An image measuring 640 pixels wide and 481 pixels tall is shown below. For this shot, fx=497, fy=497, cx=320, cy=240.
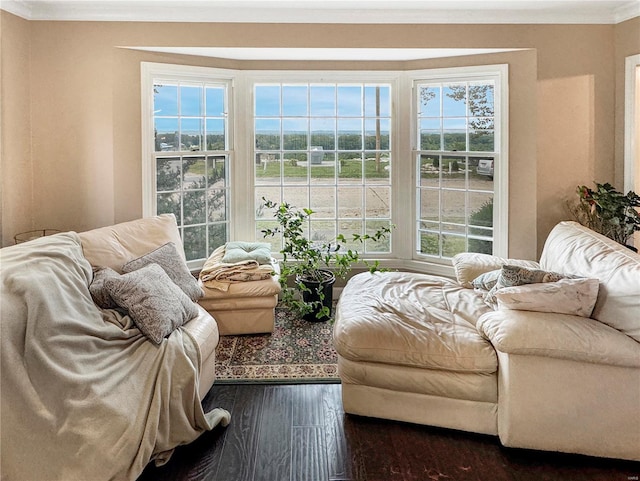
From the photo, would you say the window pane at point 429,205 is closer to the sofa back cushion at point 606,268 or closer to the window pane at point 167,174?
the sofa back cushion at point 606,268

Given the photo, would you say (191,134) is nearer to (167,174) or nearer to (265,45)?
(167,174)

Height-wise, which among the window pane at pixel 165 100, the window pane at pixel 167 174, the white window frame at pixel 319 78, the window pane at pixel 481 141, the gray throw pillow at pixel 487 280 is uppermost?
the white window frame at pixel 319 78

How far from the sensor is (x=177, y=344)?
254 centimetres

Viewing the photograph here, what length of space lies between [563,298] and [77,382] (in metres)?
2.27

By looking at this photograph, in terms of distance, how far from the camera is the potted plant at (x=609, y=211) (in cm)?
398

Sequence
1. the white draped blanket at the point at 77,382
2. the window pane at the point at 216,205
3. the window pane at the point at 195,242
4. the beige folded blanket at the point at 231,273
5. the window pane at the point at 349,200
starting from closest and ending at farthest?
the white draped blanket at the point at 77,382, the beige folded blanket at the point at 231,273, the window pane at the point at 195,242, the window pane at the point at 216,205, the window pane at the point at 349,200

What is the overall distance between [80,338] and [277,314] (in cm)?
230

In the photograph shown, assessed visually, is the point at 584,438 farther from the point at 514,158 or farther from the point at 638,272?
the point at 514,158

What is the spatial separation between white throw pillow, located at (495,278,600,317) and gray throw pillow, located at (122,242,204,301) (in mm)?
1955

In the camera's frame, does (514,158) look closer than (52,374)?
No

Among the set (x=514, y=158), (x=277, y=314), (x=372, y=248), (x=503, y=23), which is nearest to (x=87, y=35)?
(x=277, y=314)

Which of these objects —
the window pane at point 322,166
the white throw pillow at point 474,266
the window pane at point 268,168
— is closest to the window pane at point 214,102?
the window pane at point 268,168

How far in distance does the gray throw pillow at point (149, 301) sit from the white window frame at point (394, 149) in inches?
69.0

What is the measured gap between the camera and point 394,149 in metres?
4.90
